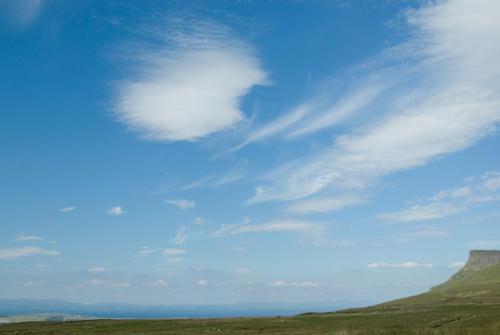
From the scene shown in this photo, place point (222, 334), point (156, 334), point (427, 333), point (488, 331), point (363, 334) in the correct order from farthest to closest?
point (156, 334), point (222, 334), point (363, 334), point (427, 333), point (488, 331)

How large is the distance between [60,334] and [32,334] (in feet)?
18.7

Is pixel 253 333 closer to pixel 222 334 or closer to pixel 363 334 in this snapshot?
pixel 222 334

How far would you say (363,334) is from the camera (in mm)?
47281

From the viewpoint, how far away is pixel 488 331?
38531mm

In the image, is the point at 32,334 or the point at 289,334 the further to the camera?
the point at 32,334

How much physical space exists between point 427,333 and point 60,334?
64914 millimetres

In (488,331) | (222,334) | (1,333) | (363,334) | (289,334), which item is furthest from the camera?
(1,333)

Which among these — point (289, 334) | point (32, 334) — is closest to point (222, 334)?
point (289, 334)

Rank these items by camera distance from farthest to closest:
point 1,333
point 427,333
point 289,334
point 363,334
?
point 1,333 < point 289,334 < point 363,334 < point 427,333

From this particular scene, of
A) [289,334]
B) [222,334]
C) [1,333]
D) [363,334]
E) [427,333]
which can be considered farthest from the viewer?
[1,333]

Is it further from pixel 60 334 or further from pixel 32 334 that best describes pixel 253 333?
pixel 32 334

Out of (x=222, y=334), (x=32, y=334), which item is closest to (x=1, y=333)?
(x=32, y=334)

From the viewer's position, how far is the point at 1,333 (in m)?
92.4

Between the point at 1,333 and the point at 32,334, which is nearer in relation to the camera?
the point at 32,334
